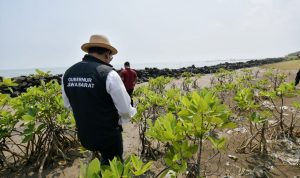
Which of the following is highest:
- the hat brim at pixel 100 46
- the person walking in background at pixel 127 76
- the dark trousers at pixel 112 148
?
the hat brim at pixel 100 46

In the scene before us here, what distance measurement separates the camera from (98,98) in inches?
98.1

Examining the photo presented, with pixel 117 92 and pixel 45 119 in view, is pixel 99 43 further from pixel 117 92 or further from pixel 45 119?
pixel 45 119

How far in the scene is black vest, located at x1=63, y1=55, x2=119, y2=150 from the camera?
2.47m

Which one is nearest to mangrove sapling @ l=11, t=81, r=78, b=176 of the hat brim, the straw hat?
the hat brim

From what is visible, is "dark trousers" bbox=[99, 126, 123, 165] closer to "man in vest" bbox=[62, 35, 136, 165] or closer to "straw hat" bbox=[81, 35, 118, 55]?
"man in vest" bbox=[62, 35, 136, 165]

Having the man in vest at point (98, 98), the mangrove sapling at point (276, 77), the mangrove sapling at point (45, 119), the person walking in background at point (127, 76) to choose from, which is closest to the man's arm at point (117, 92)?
the man in vest at point (98, 98)

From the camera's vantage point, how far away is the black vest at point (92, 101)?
247 centimetres

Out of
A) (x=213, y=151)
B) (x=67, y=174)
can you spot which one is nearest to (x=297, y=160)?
(x=213, y=151)

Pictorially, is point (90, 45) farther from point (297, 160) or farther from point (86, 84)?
point (297, 160)

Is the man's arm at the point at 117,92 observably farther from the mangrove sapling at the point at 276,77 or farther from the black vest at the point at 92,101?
the mangrove sapling at the point at 276,77

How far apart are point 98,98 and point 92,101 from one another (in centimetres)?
7

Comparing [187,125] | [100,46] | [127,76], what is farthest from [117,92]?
[127,76]

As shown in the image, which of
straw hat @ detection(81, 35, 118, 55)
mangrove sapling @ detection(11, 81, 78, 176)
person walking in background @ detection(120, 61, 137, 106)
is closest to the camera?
straw hat @ detection(81, 35, 118, 55)

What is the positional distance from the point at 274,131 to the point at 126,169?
4.62 metres
